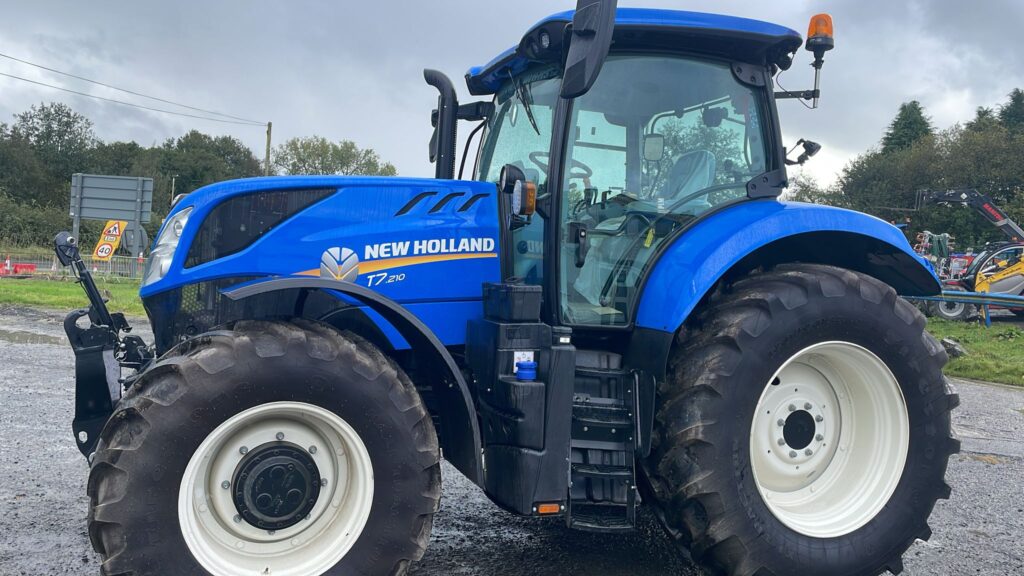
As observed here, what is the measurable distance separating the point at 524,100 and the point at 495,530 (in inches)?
90.8

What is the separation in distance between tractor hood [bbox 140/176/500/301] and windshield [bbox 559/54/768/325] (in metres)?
0.57

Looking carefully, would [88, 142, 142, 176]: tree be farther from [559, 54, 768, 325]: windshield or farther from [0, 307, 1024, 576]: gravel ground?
[559, 54, 768, 325]: windshield

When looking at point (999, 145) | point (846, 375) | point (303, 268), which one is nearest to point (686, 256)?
point (846, 375)

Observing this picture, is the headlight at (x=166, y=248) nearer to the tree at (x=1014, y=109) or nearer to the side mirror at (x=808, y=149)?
the side mirror at (x=808, y=149)

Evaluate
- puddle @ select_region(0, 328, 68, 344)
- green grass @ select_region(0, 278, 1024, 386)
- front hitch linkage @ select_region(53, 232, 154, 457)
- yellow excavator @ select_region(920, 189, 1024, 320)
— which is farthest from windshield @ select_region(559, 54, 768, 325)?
yellow excavator @ select_region(920, 189, 1024, 320)

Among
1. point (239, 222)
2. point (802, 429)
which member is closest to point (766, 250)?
point (802, 429)

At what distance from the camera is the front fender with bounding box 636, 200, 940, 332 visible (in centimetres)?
326

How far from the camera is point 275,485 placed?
2803 mm

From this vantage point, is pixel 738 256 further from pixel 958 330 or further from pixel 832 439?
pixel 958 330

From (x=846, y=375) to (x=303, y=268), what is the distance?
262cm

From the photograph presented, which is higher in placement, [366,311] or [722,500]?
[366,311]

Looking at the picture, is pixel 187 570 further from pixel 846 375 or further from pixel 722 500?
pixel 846 375

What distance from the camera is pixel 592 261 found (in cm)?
352

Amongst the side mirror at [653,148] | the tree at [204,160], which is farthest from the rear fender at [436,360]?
the tree at [204,160]
